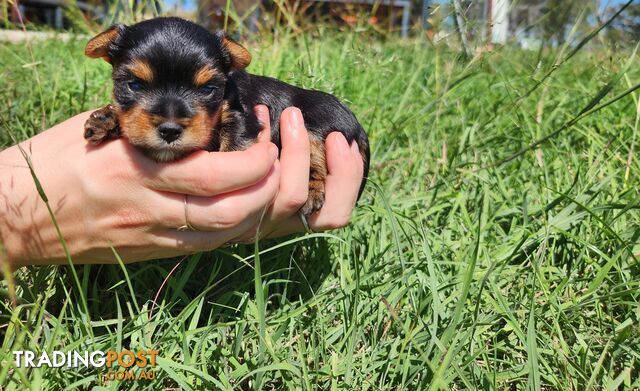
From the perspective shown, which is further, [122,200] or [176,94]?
[176,94]

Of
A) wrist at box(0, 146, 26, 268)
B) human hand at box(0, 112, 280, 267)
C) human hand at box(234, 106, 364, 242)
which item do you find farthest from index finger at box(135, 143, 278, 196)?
wrist at box(0, 146, 26, 268)

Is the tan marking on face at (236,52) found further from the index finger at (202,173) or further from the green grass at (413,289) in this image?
Answer: the green grass at (413,289)

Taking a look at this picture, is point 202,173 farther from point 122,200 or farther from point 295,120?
point 295,120

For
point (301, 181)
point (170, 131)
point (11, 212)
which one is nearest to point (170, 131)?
point (170, 131)

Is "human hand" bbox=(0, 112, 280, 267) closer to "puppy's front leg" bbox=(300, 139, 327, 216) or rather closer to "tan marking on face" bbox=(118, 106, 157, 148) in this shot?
Answer: "tan marking on face" bbox=(118, 106, 157, 148)

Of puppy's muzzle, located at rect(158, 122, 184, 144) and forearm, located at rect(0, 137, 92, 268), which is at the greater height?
puppy's muzzle, located at rect(158, 122, 184, 144)
